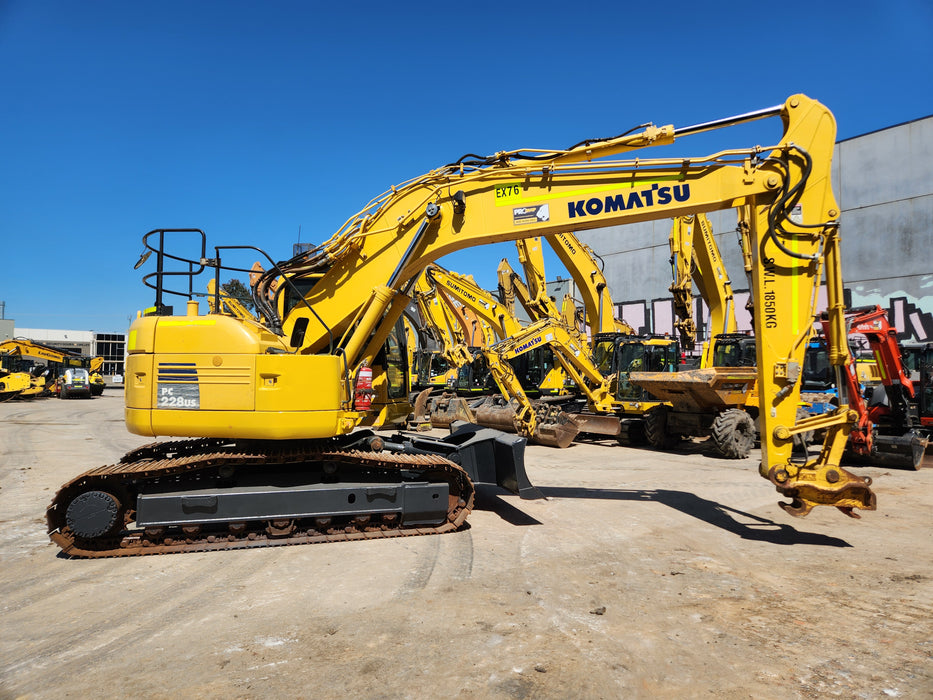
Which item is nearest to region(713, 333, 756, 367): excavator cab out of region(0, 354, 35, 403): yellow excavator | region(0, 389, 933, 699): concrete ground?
region(0, 389, 933, 699): concrete ground

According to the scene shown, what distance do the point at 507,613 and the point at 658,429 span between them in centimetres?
999

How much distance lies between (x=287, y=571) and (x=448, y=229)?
374 centimetres

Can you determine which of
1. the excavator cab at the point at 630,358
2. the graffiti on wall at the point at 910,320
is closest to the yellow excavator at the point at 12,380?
the excavator cab at the point at 630,358

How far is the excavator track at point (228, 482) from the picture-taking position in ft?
17.7

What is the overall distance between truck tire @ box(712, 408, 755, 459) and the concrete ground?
4236 mm

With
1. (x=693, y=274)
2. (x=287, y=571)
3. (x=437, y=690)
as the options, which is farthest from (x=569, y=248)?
(x=437, y=690)

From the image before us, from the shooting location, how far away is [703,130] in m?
6.15

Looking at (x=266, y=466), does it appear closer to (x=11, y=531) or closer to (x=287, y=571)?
(x=287, y=571)

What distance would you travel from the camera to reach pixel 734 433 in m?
11.6

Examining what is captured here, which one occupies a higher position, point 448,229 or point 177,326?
point 448,229

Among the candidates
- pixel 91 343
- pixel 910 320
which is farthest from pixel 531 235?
pixel 91 343

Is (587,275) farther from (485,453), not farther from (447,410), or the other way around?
(485,453)

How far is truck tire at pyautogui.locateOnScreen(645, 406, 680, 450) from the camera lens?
1330cm

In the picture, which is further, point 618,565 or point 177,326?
point 177,326
